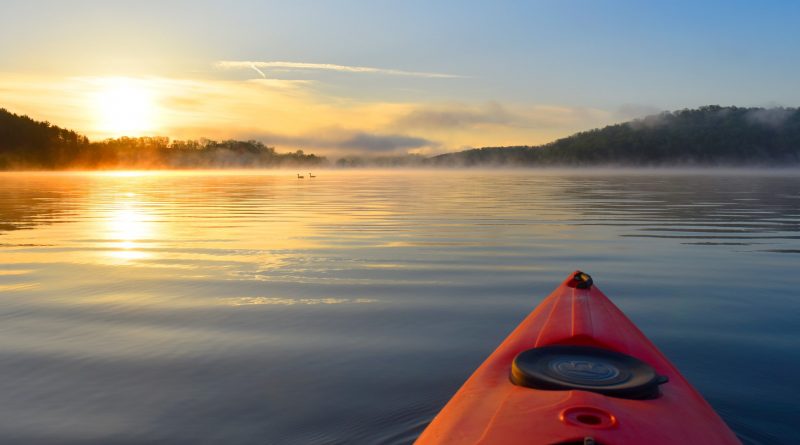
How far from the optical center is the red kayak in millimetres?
3232

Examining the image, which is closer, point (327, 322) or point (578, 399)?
point (578, 399)

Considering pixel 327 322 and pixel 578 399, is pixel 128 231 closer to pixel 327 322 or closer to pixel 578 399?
pixel 327 322

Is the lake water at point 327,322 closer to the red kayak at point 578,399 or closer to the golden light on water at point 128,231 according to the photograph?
the golden light on water at point 128,231

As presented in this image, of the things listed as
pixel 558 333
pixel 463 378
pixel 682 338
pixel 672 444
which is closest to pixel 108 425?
pixel 463 378

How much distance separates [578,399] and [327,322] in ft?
16.7

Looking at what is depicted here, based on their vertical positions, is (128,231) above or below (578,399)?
below

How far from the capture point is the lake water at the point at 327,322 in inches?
203

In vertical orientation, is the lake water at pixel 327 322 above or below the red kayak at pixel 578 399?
below

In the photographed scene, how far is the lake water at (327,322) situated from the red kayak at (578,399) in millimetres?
1007

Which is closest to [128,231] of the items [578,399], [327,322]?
[327,322]

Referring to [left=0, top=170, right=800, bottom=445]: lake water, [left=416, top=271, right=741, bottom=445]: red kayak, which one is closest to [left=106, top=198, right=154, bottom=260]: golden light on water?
[left=0, top=170, right=800, bottom=445]: lake water

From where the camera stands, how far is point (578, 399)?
346 centimetres

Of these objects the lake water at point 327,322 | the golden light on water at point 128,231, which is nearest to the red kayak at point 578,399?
the lake water at point 327,322

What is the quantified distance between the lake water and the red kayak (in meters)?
1.01
